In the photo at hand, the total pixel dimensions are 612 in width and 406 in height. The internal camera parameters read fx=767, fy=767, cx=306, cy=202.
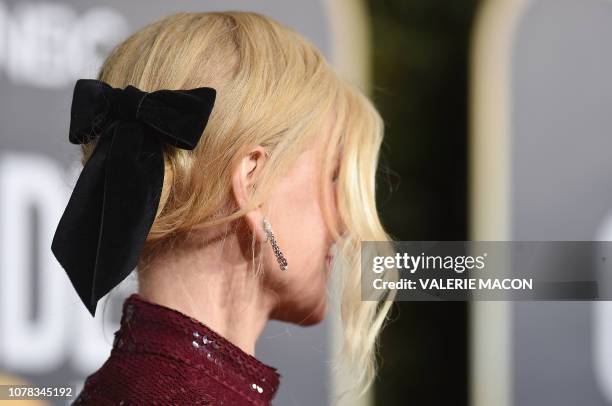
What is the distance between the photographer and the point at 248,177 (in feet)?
2.72

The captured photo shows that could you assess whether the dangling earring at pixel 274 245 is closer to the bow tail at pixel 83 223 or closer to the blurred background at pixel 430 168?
the bow tail at pixel 83 223

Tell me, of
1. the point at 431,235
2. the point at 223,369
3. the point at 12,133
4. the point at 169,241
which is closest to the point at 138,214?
the point at 169,241

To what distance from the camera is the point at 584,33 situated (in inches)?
55.9

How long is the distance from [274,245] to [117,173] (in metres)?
0.19

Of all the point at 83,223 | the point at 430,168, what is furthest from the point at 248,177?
the point at 430,168

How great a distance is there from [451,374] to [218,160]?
2.81 feet

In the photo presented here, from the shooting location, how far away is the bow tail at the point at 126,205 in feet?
2.61

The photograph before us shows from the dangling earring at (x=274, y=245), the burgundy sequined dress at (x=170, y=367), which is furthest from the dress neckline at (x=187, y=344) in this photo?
the dangling earring at (x=274, y=245)

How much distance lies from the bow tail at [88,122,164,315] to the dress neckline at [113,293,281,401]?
49 mm

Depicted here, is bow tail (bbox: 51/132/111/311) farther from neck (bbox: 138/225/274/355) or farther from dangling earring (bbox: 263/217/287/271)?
dangling earring (bbox: 263/217/287/271)

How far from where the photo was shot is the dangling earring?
0.85 m

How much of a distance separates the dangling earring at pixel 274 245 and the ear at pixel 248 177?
1 cm

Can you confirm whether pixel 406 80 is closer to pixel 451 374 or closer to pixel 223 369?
pixel 451 374

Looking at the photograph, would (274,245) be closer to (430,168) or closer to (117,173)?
(117,173)
